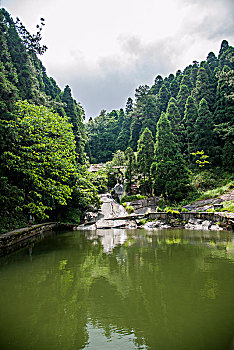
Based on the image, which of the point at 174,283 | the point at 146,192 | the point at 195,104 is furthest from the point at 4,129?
the point at 195,104

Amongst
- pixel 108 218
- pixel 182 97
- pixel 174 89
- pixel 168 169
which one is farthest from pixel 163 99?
pixel 108 218

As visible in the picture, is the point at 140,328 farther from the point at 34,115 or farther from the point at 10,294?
the point at 34,115

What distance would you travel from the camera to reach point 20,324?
2.61 meters

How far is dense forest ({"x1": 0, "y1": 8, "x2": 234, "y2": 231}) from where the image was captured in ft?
28.0

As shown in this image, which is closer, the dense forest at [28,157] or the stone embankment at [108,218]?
the dense forest at [28,157]

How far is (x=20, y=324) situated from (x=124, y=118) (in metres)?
54.5

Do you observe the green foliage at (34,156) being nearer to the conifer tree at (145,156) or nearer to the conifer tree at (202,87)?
the conifer tree at (145,156)

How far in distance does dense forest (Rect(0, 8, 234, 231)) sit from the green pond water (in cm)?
420

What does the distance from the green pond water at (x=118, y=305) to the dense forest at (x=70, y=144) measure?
420cm

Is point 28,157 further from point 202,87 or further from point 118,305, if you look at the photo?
point 202,87

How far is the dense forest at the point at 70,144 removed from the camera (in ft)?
28.0

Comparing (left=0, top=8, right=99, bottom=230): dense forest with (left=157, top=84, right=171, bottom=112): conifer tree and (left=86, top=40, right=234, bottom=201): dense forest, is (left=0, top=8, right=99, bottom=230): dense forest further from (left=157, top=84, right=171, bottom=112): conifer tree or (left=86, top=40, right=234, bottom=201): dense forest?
(left=157, top=84, right=171, bottom=112): conifer tree

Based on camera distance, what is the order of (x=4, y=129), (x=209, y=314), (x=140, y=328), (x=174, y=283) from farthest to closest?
(x=4, y=129), (x=174, y=283), (x=209, y=314), (x=140, y=328)

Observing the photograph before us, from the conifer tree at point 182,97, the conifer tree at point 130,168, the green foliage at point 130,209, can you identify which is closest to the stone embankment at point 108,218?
the green foliage at point 130,209
